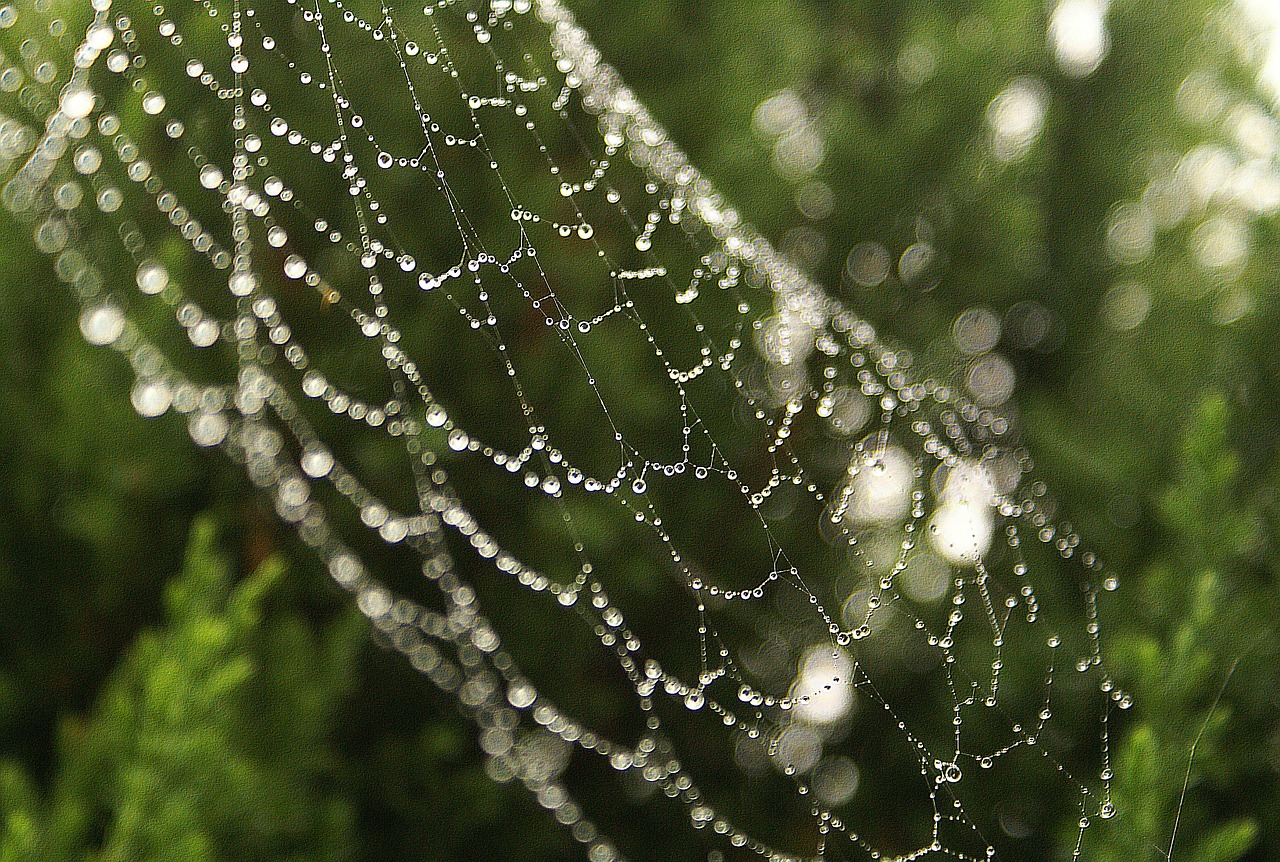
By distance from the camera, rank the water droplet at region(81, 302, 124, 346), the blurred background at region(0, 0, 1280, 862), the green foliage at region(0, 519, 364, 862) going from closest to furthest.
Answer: the green foliage at region(0, 519, 364, 862), the blurred background at region(0, 0, 1280, 862), the water droplet at region(81, 302, 124, 346)

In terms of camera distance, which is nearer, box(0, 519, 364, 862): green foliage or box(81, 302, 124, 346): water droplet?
box(0, 519, 364, 862): green foliage

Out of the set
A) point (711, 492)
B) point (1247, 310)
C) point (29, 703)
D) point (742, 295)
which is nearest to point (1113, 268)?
point (1247, 310)

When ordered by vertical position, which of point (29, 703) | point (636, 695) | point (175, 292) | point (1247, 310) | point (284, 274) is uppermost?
point (1247, 310)

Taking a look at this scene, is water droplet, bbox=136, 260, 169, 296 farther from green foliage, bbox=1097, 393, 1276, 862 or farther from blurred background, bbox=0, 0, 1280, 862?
green foliage, bbox=1097, 393, 1276, 862

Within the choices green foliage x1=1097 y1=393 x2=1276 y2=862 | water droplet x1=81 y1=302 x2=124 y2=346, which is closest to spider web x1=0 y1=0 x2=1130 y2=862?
water droplet x1=81 y1=302 x2=124 y2=346

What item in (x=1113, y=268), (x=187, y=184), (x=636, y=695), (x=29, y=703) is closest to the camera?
(x=29, y=703)

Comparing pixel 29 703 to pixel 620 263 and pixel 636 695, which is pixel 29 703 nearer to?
pixel 636 695

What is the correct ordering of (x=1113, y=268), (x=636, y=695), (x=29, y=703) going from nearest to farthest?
(x=29, y=703)
(x=636, y=695)
(x=1113, y=268)
